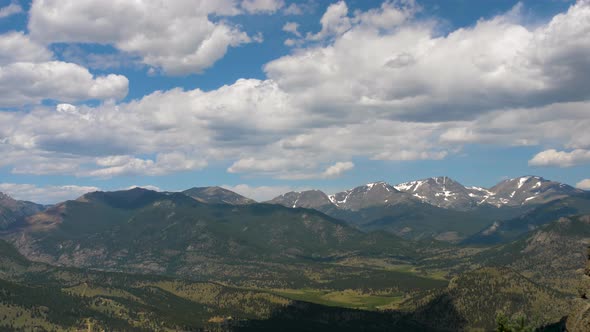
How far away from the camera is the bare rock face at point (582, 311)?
104m

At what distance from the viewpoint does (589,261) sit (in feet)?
393

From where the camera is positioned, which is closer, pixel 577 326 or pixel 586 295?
pixel 577 326

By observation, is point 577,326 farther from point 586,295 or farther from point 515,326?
point 515,326

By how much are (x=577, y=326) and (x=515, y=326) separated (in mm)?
24273

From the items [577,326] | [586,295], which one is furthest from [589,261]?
[577,326]

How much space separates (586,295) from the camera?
374ft

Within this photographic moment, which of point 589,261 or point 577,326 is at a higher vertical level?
point 589,261

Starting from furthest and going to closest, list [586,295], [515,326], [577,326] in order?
[515,326] → [586,295] → [577,326]

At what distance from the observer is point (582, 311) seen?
107062 mm

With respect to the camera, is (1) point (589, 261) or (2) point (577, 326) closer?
(2) point (577, 326)

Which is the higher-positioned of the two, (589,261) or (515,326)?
(589,261)

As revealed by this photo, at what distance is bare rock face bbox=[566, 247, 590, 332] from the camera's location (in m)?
104

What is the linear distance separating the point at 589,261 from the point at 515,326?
2298 centimetres

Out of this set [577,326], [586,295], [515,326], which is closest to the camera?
[577,326]
